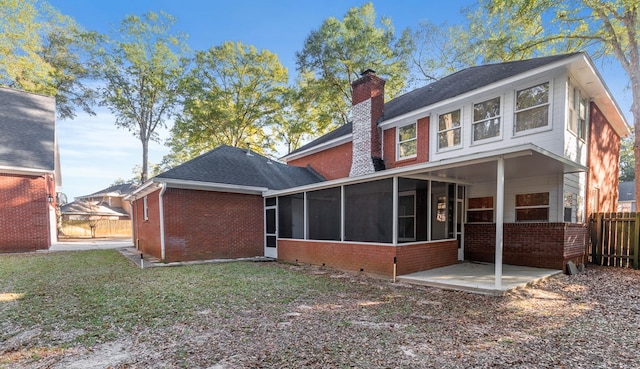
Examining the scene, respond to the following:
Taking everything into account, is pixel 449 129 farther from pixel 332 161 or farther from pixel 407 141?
pixel 332 161

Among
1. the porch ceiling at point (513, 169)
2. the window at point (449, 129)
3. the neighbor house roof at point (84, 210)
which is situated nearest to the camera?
the porch ceiling at point (513, 169)

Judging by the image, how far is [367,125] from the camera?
41.3 feet

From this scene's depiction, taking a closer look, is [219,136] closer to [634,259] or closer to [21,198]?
[21,198]

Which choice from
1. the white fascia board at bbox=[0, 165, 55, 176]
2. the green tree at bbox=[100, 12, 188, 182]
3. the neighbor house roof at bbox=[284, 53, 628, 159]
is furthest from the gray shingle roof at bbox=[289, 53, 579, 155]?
the green tree at bbox=[100, 12, 188, 182]

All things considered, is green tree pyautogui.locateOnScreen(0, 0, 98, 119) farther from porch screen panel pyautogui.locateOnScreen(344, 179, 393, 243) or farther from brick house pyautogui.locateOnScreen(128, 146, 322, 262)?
porch screen panel pyautogui.locateOnScreen(344, 179, 393, 243)

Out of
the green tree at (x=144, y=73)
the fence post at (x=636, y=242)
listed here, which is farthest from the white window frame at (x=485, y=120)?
the green tree at (x=144, y=73)

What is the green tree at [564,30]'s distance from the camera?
11.2 metres

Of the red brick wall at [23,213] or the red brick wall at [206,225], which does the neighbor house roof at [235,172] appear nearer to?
the red brick wall at [206,225]

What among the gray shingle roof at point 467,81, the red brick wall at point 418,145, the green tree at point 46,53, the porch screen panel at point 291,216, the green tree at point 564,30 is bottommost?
the porch screen panel at point 291,216

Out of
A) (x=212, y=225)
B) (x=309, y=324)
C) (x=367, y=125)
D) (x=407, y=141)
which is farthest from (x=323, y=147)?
(x=309, y=324)

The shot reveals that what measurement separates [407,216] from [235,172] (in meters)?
7.20

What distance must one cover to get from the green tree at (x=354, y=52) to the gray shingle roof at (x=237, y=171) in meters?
10.6

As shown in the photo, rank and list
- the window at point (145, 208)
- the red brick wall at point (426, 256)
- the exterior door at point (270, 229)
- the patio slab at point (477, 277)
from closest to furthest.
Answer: the patio slab at point (477, 277) → the red brick wall at point (426, 256) → the exterior door at point (270, 229) → the window at point (145, 208)

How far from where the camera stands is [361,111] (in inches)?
508
